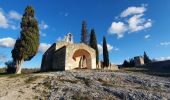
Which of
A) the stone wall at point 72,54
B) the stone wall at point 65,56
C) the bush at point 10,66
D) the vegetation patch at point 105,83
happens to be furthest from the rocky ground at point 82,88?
the bush at point 10,66

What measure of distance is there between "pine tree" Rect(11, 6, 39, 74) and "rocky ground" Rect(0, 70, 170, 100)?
402 inches

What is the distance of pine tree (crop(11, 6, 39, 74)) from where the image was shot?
33.0 m

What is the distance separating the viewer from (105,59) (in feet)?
176

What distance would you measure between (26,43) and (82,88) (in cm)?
1779

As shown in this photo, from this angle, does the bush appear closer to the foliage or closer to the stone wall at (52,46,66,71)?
the stone wall at (52,46,66,71)

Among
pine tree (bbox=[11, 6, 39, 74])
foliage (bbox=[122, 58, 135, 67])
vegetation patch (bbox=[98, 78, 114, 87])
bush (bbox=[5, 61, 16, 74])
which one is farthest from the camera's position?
foliage (bbox=[122, 58, 135, 67])

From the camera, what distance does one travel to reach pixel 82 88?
19.3 m

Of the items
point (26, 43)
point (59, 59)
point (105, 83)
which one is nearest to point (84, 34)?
point (59, 59)

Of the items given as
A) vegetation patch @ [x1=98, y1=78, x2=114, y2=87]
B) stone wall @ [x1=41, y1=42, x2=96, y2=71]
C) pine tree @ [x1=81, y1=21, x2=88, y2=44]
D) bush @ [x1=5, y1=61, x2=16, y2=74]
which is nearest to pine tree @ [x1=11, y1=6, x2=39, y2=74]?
stone wall @ [x1=41, y1=42, x2=96, y2=71]

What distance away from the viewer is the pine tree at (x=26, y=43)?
33000 millimetres

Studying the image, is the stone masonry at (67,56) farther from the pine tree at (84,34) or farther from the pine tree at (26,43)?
the pine tree at (84,34)

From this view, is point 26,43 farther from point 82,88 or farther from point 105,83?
point 105,83

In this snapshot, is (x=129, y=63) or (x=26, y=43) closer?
(x=26, y=43)

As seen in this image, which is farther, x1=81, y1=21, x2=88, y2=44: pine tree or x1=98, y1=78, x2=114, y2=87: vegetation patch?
x1=81, y1=21, x2=88, y2=44: pine tree
